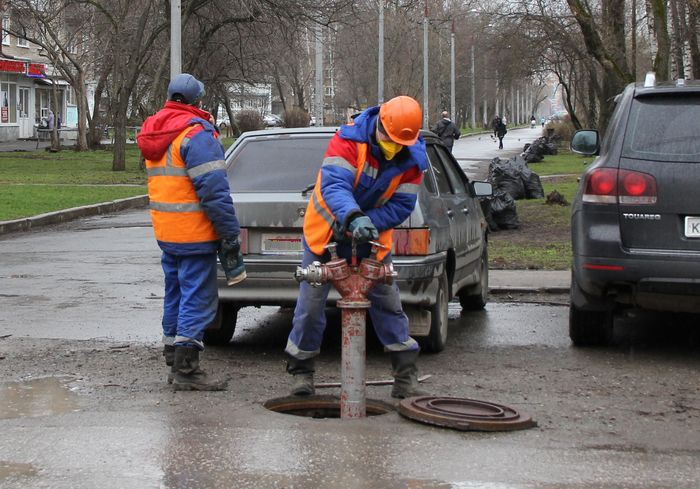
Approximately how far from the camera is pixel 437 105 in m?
83.8

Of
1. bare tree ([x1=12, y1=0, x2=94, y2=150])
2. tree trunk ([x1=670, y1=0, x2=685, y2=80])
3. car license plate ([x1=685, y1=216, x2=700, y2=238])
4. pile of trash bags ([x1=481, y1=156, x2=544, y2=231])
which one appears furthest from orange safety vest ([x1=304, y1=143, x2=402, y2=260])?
bare tree ([x1=12, y1=0, x2=94, y2=150])

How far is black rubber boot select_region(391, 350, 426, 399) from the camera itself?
6156 millimetres

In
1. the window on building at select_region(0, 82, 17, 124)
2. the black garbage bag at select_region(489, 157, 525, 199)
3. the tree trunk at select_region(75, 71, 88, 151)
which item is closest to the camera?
the black garbage bag at select_region(489, 157, 525, 199)

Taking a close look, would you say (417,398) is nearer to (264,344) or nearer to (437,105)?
(264,344)

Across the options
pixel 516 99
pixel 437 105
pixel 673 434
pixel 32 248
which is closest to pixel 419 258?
pixel 673 434

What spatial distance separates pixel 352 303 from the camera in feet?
18.0

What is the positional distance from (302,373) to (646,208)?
239 cm

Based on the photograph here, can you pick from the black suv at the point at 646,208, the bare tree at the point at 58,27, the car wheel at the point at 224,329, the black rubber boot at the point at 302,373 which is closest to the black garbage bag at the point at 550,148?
the bare tree at the point at 58,27

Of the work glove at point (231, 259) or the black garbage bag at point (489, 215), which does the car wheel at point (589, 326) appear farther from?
the black garbage bag at point (489, 215)

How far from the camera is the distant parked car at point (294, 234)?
7.23 m

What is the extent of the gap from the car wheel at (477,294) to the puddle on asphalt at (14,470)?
5079mm

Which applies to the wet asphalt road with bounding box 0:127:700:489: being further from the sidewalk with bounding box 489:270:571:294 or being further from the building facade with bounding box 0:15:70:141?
the building facade with bounding box 0:15:70:141

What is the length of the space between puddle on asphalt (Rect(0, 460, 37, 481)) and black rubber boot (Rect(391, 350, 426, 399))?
7.03ft

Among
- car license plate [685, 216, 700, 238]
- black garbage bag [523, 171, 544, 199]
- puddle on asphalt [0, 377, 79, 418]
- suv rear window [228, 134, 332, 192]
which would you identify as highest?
suv rear window [228, 134, 332, 192]
